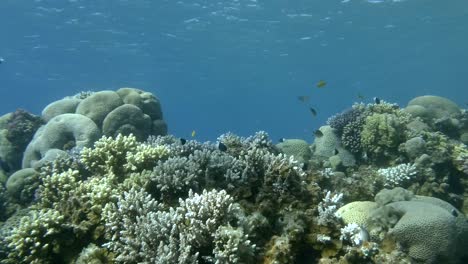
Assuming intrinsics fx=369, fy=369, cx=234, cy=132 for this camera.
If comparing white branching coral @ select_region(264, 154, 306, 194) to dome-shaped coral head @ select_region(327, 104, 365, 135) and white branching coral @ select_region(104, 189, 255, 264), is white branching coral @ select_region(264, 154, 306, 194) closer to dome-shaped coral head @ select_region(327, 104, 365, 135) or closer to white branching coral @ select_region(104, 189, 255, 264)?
white branching coral @ select_region(104, 189, 255, 264)

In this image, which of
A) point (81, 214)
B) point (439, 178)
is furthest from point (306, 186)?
point (439, 178)

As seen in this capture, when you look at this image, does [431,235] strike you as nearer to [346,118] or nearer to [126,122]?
[346,118]

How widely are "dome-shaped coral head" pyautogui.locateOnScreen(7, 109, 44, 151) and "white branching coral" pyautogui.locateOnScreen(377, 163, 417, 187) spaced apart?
12.8 m

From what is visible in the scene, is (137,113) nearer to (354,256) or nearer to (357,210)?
(357,210)

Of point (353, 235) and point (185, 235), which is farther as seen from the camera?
point (353, 235)

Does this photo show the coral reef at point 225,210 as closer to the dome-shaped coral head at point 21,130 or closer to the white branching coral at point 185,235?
the white branching coral at point 185,235

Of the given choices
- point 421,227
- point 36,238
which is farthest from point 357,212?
point 36,238

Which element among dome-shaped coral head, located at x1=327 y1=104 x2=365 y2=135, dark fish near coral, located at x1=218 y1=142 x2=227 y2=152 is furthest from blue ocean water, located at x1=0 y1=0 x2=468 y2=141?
dark fish near coral, located at x1=218 y1=142 x2=227 y2=152

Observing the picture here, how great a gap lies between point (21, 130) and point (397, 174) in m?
13.5

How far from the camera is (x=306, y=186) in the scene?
249 inches

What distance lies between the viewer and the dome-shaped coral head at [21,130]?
14320 millimetres

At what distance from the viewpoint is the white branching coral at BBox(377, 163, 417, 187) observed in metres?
9.35

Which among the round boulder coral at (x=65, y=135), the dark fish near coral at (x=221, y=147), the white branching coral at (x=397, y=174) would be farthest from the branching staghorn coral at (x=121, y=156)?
the white branching coral at (x=397, y=174)

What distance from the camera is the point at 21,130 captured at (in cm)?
1440
